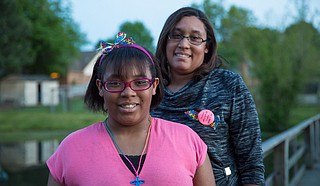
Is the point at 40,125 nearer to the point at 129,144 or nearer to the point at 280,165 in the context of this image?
the point at 280,165

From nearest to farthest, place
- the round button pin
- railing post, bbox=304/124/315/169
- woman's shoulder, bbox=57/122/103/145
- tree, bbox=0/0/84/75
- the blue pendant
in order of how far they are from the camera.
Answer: the blue pendant
woman's shoulder, bbox=57/122/103/145
the round button pin
railing post, bbox=304/124/315/169
tree, bbox=0/0/84/75

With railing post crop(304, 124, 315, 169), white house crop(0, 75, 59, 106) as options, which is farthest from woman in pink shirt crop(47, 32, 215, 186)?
white house crop(0, 75, 59, 106)

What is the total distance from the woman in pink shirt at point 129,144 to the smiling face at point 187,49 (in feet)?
1.28

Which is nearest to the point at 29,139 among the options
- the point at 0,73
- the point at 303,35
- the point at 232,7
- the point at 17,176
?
the point at 17,176

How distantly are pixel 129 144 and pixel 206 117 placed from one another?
44 cm

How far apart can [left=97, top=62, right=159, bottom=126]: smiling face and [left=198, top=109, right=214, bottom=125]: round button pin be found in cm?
36

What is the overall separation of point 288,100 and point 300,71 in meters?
1.21

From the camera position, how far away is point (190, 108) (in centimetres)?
188

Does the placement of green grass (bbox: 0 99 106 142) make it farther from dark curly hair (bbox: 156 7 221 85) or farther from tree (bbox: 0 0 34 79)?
dark curly hair (bbox: 156 7 221 85)

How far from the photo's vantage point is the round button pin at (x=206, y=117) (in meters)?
1.82

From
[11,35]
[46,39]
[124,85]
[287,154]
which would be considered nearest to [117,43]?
[124,85]

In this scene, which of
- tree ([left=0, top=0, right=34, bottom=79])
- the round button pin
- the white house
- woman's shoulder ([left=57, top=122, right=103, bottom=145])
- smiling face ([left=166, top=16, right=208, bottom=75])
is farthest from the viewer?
the white house

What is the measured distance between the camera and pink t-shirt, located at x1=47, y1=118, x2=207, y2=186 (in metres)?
1.45

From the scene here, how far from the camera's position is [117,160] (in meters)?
1.47
